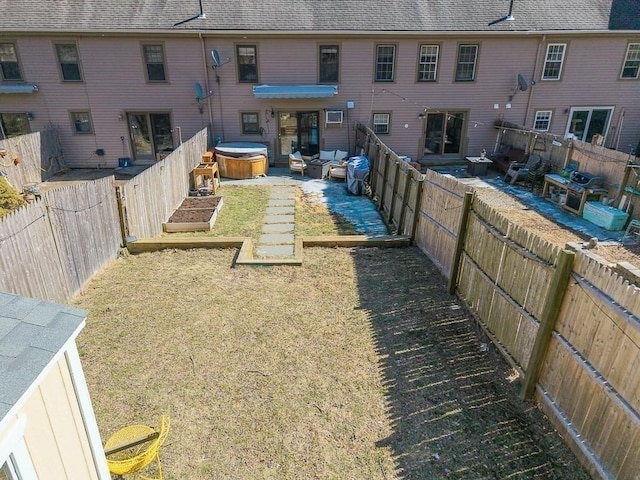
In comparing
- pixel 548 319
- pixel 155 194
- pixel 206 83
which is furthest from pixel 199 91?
pixel 548 319

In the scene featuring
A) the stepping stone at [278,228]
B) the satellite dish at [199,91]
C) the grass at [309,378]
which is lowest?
the grass at [309,378]

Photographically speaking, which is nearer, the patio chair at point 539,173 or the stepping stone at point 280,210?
the stepping stone at point 280,210

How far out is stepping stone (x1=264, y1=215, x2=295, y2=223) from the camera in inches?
408

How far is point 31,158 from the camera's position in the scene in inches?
564

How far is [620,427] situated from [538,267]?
165 centimetres

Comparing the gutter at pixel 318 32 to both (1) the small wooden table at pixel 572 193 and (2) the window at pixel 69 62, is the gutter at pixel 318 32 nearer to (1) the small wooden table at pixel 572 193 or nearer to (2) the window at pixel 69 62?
(2) the window at pixel 69 62

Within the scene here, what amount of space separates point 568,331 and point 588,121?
17.8m

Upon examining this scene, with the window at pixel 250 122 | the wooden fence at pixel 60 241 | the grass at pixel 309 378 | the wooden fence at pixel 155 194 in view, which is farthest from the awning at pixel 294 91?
the grass at pixel 309 378

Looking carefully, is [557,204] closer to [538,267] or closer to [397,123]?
[397,123]

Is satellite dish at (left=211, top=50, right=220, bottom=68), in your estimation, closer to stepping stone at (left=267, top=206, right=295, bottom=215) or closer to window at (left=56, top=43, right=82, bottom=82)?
window at (left=56, top=43, right=82, bottom=82)

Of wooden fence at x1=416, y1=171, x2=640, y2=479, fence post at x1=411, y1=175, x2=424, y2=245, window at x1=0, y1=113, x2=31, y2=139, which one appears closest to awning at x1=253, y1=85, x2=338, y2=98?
fence post at x1=411, y1=175, x2=424, y2=245

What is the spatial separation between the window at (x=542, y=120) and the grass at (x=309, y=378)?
1380 centimetres

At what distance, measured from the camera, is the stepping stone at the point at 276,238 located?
29.3 feet

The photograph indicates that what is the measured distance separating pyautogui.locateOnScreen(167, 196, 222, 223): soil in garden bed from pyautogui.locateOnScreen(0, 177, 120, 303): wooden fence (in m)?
2.34
